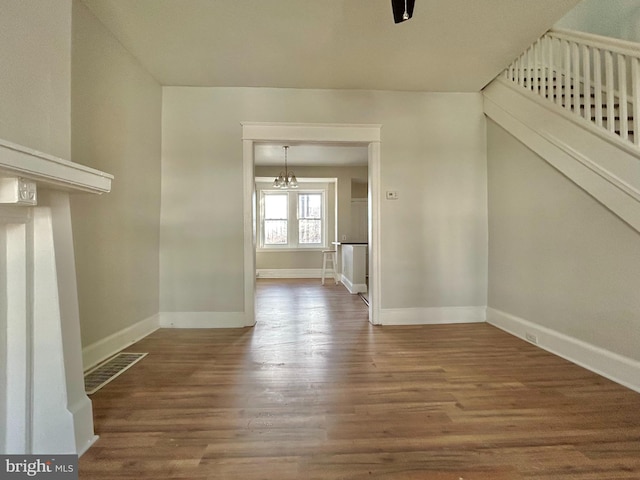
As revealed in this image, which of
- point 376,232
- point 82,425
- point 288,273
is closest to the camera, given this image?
point 82,425

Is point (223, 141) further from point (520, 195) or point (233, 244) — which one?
point (520, 195)

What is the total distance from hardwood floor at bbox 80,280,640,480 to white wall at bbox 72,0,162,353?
515mm

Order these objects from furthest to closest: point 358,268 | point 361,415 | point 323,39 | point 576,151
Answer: point 358,268
point 323,39
point 576,151
point 361,415

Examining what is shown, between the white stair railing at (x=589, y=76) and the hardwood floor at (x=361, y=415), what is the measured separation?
5.69ft

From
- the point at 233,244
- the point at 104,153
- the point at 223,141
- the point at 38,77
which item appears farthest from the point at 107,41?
the point at 233,244

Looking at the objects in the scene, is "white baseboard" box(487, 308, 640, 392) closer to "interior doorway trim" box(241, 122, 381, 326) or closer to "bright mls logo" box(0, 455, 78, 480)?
"interior doorway trim" box(241, 122, 381, 326)

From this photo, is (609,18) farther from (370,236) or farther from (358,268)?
(358,268)

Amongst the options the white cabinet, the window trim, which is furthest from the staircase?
the window trim

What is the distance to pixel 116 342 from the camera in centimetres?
240

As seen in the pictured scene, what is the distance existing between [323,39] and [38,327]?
2.61 metres

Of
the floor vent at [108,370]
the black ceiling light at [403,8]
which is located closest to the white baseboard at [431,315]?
the floor vent at [108,370]

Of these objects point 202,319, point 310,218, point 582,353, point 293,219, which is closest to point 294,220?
point 293,219

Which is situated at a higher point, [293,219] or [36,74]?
[36,74]

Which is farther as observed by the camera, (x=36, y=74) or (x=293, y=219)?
(x=293, y=219)
